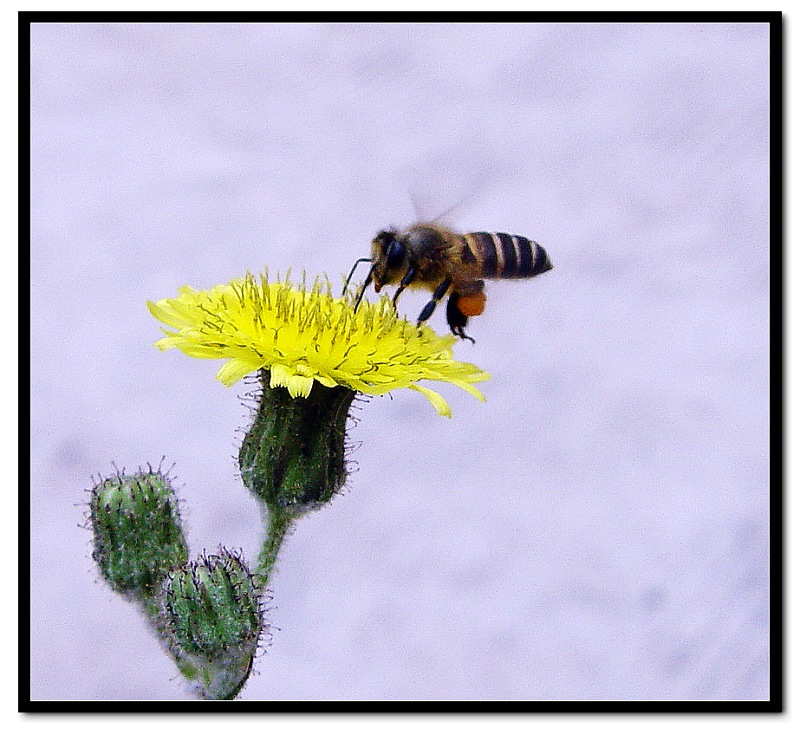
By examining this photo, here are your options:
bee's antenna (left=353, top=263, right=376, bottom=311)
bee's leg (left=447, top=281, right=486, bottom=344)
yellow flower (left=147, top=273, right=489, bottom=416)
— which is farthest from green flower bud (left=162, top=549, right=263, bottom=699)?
bee's leg (left=447, top=281, right=486, bottom=344)

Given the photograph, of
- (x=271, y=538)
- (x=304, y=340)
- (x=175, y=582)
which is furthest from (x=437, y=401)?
(x=175, y=582)

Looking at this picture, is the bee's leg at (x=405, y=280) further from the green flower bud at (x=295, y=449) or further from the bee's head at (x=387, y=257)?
the green flower bud at (x=295, y=449)

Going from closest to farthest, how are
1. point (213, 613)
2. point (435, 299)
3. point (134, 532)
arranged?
point (213, 613), point (134, 532), point (435, 299)

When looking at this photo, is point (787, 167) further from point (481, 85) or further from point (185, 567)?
point (185, 567)

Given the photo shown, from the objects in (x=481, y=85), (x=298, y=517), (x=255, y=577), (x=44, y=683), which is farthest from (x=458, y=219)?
(x=44, y=683)

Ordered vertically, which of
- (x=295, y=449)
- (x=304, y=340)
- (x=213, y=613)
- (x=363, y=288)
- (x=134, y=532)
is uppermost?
(x=363, y=288)

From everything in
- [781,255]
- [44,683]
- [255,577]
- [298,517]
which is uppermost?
[781,255]

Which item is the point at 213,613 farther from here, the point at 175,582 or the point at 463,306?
the point at 463,306
